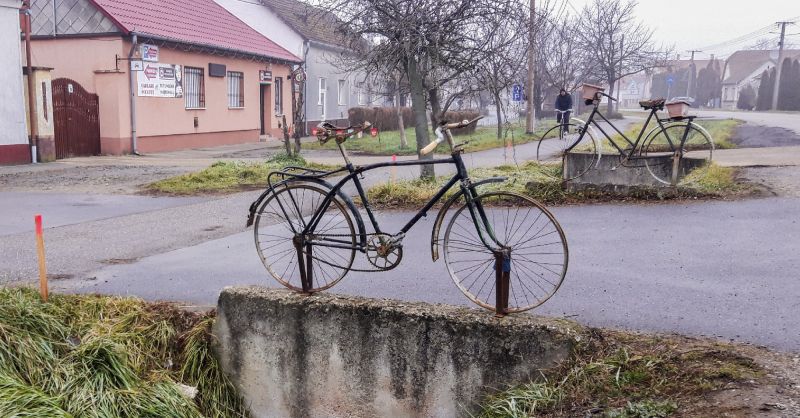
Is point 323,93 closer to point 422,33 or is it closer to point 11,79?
point 11,79

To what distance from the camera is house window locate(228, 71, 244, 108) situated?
1020 inches

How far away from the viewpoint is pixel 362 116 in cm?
3041

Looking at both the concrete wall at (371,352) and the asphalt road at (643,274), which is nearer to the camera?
the concrete wall at (371,352)

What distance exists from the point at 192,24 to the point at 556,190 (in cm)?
1797

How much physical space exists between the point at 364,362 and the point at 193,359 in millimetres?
1362

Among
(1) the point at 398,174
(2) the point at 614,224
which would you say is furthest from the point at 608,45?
(2) the point at 614,224

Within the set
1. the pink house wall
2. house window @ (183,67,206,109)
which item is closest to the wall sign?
the pink house wall

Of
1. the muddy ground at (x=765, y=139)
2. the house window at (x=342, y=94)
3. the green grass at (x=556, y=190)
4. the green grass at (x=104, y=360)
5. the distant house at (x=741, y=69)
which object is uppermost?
the distant house at (x=741, y=69)

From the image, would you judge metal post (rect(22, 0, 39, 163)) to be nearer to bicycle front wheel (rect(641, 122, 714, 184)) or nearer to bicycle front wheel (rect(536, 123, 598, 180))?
bicycle front wheel (rect(536, 123, 598, 180))

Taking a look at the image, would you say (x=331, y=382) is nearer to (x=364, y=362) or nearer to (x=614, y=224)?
(x=364, y=362)

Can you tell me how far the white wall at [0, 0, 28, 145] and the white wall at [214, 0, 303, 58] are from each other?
47.8 ft

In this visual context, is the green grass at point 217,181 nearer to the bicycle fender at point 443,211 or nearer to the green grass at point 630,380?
the bicycle fender at point 443,211

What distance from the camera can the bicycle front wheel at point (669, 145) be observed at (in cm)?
1016

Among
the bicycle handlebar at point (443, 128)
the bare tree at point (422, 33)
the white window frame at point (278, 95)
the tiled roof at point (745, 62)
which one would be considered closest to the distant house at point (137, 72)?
the white window frame at point (278, 95)
